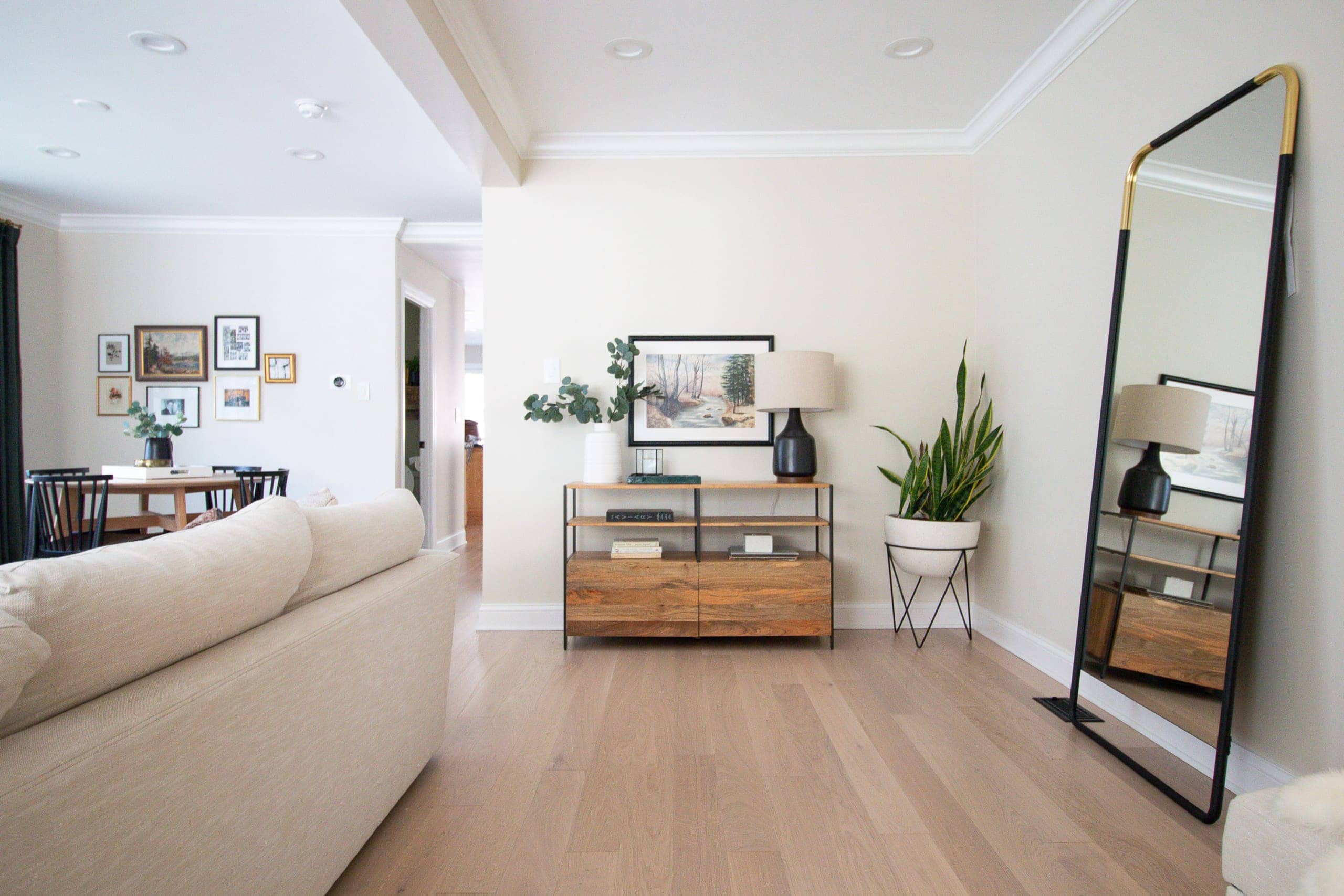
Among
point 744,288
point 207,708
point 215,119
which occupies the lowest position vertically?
point 207,708

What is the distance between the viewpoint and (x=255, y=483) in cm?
385

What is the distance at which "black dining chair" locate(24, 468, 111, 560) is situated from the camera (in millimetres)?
3246

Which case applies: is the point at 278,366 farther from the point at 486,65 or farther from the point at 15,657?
the point at 15,657

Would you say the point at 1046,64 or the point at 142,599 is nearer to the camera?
the point at 142,599

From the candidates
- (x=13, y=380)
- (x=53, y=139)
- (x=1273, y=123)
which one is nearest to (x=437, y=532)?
(x=13, y=380)

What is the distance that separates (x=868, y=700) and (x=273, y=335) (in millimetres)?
4575

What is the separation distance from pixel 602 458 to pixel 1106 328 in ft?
7.11

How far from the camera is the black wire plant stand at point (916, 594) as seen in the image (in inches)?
134

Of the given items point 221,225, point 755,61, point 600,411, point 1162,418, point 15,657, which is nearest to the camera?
point 15,657

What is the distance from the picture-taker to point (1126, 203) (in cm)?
232

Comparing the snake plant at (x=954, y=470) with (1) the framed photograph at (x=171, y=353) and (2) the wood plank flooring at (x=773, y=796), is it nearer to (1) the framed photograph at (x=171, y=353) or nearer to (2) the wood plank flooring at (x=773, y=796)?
(2) the wood plank flooring at (x=773, y=796)

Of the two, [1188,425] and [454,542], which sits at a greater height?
[1188,425]

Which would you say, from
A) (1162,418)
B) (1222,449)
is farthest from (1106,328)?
(1222,449)

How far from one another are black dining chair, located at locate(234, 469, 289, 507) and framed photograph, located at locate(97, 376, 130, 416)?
1650mm
